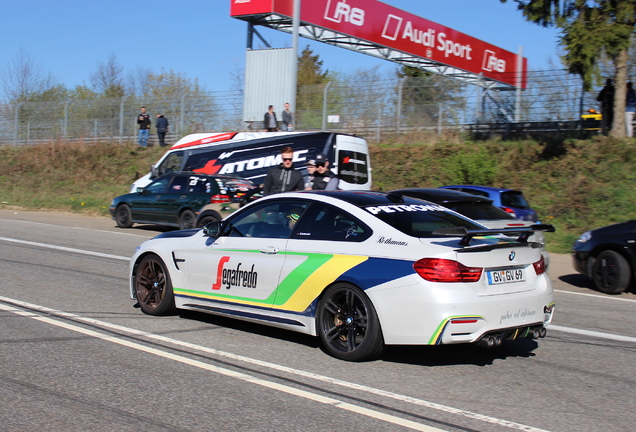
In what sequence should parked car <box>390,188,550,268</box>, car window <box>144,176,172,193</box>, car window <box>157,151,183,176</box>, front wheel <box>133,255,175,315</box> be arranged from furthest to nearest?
1. car window <box>157,151,183,176</box>
2. car window <box>144,176,172,193</box>
3. parked car <box>390,188,550,268</box>
4. front wheel <box>133,255,175,315</box>

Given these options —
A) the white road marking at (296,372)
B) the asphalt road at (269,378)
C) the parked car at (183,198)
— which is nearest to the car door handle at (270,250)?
the asphalt road at (269,378)

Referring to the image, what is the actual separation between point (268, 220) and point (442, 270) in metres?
1.99

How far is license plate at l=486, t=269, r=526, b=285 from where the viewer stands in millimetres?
5317

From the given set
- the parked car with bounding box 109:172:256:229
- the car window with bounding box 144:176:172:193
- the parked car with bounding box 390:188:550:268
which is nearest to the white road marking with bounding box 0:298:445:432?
the parked car with bounding box 390:188:550:268

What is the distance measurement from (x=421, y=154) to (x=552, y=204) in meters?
6.55

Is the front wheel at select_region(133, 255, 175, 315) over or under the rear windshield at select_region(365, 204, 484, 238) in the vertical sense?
under

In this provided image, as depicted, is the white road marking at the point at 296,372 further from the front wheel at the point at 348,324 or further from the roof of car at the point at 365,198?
the roof of car at the point at 365,198

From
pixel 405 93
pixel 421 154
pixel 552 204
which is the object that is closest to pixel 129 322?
pixel 552 204

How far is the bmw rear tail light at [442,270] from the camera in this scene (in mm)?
5113

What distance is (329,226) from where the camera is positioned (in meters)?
5.93

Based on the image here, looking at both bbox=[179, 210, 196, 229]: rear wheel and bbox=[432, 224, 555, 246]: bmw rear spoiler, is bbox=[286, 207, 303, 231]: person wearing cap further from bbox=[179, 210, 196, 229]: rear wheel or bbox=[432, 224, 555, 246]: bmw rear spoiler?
bbox=[179, 210, 196, 229]: rear wheel

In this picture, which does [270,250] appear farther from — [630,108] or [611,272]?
[630,108]

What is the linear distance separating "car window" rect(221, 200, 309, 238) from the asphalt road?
1005mm

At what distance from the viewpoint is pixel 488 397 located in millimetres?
4750
